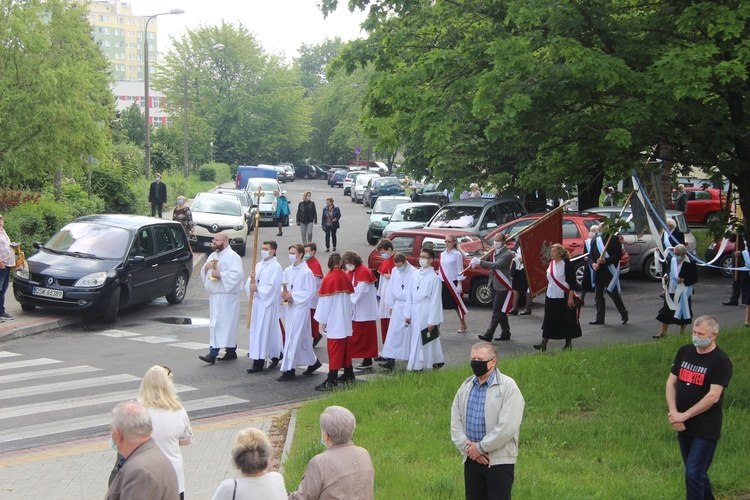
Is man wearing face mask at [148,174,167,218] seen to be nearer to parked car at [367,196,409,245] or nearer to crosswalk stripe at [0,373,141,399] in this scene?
parked car at [367,196,409,245]

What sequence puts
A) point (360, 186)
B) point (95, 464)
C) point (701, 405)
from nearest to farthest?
1. point (701, 405)
2. point (95, 464)
3. point (360, 186)

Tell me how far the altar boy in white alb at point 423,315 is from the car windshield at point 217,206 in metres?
17.2

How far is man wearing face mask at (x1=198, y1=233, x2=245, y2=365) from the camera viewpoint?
43.8 feet

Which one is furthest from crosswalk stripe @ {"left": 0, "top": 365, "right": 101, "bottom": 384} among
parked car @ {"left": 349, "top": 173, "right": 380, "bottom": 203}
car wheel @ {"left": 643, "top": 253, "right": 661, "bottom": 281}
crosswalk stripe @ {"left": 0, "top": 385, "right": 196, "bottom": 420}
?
parked car @ {"left": 349, "top": 173, "right": 380, "bottom": 203}

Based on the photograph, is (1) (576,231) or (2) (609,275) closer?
(2) (609,275)

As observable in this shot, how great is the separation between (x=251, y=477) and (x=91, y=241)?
13.2 meters

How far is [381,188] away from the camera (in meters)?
50.0

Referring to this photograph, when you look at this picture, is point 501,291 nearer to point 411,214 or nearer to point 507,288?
point 507,288

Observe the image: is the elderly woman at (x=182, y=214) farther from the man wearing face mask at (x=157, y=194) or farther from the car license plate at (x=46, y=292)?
the car license plate at (x=46, y=292)

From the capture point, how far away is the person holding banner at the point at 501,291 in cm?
1488

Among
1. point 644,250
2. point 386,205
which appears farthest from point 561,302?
point 386,205

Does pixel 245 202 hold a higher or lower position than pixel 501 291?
lower

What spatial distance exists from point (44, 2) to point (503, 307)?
1646 centimetres

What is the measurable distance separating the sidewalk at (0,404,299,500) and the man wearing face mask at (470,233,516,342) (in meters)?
5.57
